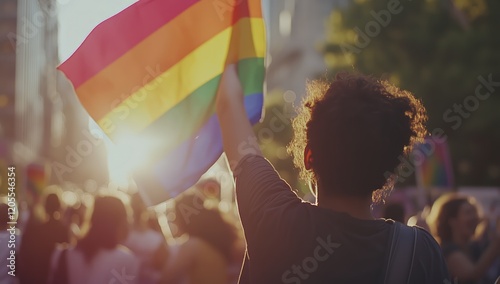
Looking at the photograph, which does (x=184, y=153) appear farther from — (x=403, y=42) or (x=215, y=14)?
(x=403, y=42)

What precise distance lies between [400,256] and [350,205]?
0.68ft

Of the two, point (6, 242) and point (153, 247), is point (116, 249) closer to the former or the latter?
point (6, 242)

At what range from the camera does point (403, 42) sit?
100 feet

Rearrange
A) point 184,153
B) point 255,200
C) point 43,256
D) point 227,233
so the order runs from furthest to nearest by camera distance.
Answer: point 43,256 < point 227,233 < point 184,153 < point 255,200

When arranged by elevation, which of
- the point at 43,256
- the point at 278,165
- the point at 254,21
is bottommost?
the point at 278,165

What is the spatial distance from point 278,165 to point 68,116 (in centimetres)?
3487

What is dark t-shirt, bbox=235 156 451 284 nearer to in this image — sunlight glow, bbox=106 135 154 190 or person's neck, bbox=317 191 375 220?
person's neck, bbox=317 191 375 220

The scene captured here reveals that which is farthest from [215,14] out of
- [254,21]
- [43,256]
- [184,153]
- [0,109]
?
[0,109]

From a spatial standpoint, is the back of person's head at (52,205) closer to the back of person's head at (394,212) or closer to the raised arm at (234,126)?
the back of person's head at (394,212)

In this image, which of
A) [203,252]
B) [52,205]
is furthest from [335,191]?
[52,205]

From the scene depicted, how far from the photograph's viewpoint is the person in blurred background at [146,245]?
6.33 metres

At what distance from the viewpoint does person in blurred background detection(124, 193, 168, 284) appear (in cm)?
633

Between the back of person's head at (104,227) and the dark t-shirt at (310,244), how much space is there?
293cm

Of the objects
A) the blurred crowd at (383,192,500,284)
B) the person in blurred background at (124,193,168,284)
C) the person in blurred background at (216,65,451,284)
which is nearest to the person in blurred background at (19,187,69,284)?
the person in blurred background at (124,193,168,284)
